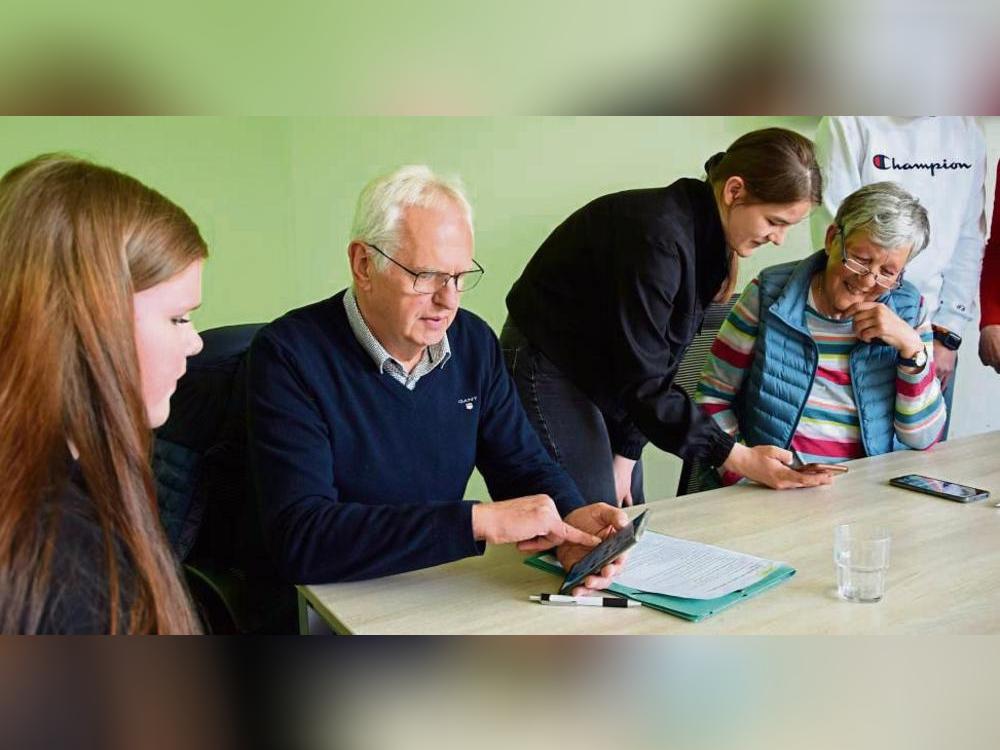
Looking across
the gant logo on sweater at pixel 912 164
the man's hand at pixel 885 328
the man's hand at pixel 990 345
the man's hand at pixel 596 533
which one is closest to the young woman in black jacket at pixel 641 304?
the man's hand at pixel 885 328

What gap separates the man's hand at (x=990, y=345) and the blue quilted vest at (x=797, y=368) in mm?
544

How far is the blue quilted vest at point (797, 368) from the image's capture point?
181cm

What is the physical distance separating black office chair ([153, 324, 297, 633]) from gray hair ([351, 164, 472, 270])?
34 cm

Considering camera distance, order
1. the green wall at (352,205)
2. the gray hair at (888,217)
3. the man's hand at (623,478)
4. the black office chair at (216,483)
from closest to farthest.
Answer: the black office chair at (216,483) < the gray hair at (888,217) < the green wall at (352,205) < the man's hand at (623,478)

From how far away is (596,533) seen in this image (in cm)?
130

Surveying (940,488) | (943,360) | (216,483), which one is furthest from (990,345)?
(216,483)

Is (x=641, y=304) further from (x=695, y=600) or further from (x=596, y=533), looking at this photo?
(x=695, y=600)

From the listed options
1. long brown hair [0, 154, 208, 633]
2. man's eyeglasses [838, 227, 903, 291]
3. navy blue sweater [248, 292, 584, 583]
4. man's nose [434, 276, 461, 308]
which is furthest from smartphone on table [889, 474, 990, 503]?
long brown hair [0, 154, 208, 633]

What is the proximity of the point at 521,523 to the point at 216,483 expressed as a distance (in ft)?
1.86

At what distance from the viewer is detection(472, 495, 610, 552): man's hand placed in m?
1.15

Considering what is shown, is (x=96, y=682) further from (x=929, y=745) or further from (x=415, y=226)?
(x=415, y=226)

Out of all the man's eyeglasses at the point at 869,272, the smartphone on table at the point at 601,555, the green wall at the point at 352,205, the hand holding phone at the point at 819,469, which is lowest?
the smartphone on table at the point at 601,555

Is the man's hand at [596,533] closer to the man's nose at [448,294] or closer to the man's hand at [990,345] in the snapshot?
the man's nose at [448,294]

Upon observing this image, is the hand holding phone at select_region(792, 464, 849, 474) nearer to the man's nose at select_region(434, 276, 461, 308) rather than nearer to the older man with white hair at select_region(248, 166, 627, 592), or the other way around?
the older man with white hair at select_region(248, 166, 627, 592)
